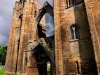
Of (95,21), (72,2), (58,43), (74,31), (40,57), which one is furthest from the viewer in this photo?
(40,57)

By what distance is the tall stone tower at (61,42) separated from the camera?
39.0 feet

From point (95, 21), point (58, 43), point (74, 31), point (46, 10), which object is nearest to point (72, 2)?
point (74, 31)

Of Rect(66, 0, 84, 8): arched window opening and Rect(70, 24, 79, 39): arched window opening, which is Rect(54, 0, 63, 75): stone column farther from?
Rect(70, 24, 79, 39): arched window opening

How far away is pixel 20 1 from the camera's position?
22766mm

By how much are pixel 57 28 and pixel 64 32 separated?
85 cm

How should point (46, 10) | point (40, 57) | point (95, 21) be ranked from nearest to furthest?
point (95, 21), point (40, 57), point (46, 10)

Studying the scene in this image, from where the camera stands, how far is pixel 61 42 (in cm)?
1396

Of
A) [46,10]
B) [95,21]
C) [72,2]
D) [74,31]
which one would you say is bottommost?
[74,31]

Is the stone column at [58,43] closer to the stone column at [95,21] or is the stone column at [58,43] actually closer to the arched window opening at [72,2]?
the arched window opening at [72,2]

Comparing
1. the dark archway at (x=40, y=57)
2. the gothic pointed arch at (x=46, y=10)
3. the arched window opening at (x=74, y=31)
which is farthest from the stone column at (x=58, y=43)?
the dark archway at (x=40, y=57)

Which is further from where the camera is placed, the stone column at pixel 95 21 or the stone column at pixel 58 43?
the stone column at pixel 58 43

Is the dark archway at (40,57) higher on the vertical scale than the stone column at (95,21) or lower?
lower

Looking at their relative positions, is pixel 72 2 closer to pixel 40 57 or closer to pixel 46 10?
pixel 46 10

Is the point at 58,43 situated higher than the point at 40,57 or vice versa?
the point at 58,43
